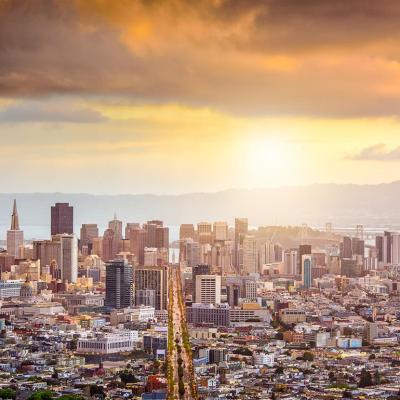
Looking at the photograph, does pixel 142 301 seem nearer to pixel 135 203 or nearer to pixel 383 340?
pixel 383 340

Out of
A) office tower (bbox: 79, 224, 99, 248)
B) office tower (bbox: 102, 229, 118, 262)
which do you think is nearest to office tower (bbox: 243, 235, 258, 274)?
office tower (bbox: 102, 229, 118, 262)

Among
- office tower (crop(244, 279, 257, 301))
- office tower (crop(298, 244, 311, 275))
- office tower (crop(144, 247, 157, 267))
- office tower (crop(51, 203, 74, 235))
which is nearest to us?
office tower (crop(244, 279, 257, 301))

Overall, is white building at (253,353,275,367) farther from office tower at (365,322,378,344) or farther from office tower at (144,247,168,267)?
office tower at (144,247,168,267)

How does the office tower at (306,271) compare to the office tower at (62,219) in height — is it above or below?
below

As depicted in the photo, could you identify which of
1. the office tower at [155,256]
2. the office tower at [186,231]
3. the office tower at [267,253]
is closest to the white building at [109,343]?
the office tower at [155,256]

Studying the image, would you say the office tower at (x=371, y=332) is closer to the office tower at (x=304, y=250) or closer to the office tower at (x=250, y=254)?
the office tower at (x=250, y=254)

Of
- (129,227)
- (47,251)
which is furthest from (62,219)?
(47,251)
